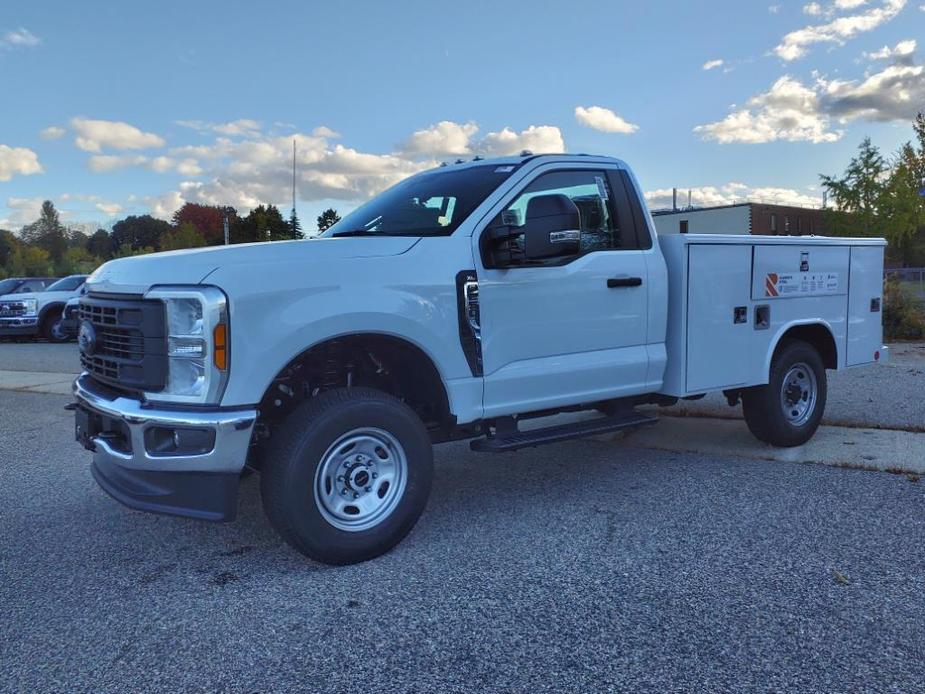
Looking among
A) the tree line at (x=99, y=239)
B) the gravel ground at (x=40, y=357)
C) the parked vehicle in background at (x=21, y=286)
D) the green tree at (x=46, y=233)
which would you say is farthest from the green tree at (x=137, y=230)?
the gravel ground at (x=40, y=357)

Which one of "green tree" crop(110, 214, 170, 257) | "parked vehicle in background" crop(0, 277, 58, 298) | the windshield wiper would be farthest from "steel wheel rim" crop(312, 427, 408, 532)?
"green tree" crop(110, 214, 170, 257)

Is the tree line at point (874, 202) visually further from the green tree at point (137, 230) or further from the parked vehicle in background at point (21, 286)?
the green tree at point (137, 230)

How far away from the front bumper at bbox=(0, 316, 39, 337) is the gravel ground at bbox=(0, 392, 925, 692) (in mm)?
14527

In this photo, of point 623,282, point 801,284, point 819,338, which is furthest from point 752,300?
point 623,282

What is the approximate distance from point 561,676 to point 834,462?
12.2ft

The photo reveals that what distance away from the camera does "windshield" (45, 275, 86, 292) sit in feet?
61.4

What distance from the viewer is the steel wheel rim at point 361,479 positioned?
147 inches

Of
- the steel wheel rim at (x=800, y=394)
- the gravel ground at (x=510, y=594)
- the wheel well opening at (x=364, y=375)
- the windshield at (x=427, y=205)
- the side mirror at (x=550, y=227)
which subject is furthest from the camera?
the steel wheel rim at (x=800, y=394)

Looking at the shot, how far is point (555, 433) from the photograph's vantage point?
459 cm

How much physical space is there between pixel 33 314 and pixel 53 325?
51 cm

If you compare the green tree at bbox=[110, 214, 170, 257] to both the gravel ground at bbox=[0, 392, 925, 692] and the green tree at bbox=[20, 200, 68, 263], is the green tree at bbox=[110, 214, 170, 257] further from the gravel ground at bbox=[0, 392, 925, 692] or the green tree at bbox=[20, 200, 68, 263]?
the gravel ground at bbox=[0, 392, 925, 692]

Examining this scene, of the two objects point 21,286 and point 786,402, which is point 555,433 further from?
point 21,286

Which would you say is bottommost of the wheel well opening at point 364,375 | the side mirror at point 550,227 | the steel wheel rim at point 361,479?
the steel wheel rim at point 361,479

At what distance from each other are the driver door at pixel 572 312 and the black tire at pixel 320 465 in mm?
601
